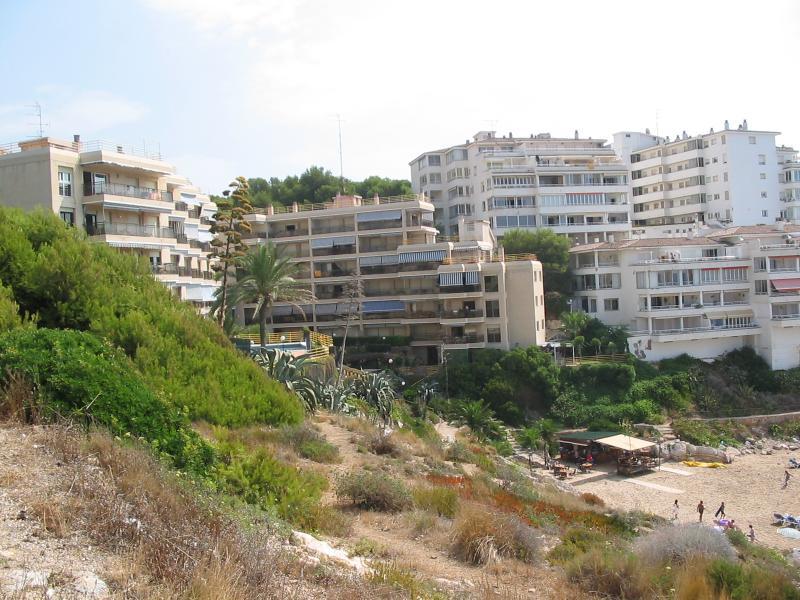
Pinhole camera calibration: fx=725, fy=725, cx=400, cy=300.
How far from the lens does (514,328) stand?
168 feet

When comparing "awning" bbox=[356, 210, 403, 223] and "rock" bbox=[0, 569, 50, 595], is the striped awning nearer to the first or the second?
"awning" bbox=[356, 210, 403, 223]

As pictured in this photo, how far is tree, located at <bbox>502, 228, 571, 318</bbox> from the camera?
2245 inches

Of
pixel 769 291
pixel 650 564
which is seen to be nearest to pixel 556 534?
pixel 650 564

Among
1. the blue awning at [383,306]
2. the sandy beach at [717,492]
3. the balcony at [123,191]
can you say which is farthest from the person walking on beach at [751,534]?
the balcony at [123,191]

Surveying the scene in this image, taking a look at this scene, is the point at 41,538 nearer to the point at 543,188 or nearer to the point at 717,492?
the point at 717,492

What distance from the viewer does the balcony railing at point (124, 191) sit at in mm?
38406

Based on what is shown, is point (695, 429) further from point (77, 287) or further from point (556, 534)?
point (77, 287)

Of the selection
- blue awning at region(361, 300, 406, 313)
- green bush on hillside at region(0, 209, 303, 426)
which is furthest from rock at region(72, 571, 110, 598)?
blue awning at region(361, 300, 406, 313)

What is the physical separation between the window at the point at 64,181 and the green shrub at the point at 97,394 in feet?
86.3

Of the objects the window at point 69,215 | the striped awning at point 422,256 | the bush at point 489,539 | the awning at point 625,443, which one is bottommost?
the awning at point 625,443

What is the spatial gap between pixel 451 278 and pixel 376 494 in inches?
1486

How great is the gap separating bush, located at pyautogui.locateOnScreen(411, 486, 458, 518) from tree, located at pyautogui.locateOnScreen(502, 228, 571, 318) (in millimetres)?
42799

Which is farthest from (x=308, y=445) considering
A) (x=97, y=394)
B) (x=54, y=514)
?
(x=54, y=514)

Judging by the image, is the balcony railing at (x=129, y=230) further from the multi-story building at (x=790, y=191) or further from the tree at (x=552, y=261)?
the multi-story building at (x=790, y=191)
